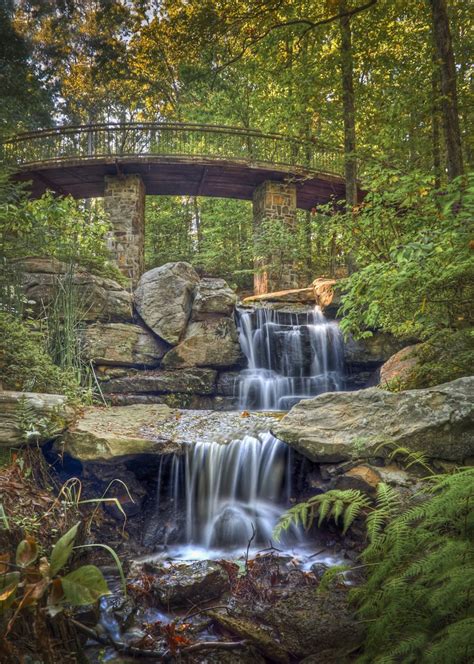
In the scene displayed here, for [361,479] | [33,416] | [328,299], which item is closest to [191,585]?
[361,479]

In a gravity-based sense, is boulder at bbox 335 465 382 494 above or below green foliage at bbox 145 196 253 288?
below

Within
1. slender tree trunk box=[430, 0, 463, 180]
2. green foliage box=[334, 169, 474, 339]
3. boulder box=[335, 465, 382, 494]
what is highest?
slender tree trunk box=[430, 0, 463, 180]

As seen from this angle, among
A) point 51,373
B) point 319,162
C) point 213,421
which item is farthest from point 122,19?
point 319,162

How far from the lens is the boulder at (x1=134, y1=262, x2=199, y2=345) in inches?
281

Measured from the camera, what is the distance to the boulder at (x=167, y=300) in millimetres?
7129

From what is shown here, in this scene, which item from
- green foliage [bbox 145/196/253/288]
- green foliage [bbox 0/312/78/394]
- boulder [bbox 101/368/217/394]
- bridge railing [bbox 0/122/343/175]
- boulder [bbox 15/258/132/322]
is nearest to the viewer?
green foliage [bbox 0/312/78/394]

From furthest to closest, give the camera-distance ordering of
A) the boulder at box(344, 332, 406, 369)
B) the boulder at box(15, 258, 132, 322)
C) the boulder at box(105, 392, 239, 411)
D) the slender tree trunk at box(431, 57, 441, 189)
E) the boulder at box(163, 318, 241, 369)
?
the boulder at box(344, 332, 406, 369) < the boulder at box(163, 318, 241, 369) < the boulder at box(15, 258, 132, 322) < the boulder at box(105, 392, 239, 411) < the slender tree trunk at box(431, 57, 441, 189)

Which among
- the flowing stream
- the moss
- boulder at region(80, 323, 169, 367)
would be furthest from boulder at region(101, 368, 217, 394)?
the moss

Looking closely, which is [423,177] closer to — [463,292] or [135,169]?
[463,292]

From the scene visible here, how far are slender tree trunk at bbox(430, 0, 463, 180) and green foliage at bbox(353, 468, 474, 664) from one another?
380 cm

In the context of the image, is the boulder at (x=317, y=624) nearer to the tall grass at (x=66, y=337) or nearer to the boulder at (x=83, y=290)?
the tall grass at (x=66, y=337)

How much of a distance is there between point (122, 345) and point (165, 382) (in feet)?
3.03

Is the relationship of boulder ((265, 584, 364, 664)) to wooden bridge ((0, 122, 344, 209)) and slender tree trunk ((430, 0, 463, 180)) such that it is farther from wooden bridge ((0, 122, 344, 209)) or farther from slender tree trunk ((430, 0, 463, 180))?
wooden bridge ((0, 122, 344, 209))

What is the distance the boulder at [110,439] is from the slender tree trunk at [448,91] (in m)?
4.12
